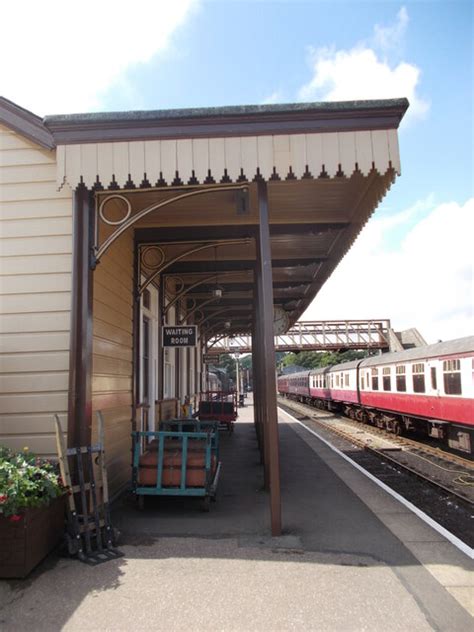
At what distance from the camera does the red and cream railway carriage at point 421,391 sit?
10.9 metres

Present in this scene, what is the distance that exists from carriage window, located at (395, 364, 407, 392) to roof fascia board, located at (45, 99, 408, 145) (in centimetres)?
1120

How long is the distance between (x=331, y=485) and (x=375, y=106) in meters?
5.51

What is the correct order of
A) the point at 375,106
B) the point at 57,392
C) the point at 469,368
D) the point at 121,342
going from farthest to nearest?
the point at 469,368 → the point at 121,342 → the point at 57,392 → the point at 375,106

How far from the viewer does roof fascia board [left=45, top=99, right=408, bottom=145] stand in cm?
492

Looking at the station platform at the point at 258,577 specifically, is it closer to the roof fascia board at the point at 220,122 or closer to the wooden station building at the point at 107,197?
the wooden station building at the point at 107,197

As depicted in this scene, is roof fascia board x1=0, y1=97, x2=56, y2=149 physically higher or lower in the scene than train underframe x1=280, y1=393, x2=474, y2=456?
higher

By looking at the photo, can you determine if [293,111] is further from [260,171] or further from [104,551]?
[104,551]

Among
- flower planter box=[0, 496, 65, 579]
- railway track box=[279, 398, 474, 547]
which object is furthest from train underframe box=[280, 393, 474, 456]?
flower planter box=[0, 496, 65, 579]

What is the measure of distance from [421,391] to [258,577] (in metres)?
10.8

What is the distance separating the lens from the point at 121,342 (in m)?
6.50

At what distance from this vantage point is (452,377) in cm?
1135

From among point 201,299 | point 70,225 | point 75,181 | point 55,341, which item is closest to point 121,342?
point 55,341

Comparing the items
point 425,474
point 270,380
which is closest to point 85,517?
point 270,380

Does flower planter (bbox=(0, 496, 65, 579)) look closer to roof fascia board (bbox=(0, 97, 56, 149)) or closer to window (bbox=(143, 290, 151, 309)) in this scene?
roof fascia board (bbox=(0, 97, 56, 149))
